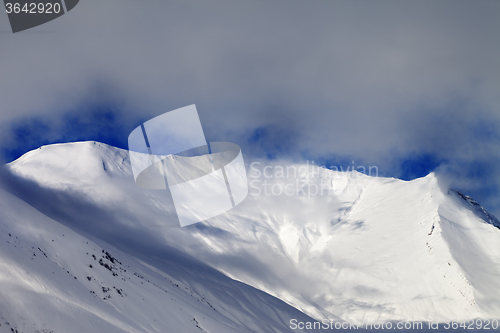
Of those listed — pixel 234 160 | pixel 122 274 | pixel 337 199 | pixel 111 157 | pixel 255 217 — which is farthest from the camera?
pixel 234 160

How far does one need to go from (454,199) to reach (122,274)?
4859 inches

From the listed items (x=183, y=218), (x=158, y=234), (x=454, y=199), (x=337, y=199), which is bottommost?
(x=337, y=199)

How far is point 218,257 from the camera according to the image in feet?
249

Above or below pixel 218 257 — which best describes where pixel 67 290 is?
above

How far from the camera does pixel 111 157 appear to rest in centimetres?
8412

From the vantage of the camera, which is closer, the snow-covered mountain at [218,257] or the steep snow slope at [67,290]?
the steep snow slope at [67,290]

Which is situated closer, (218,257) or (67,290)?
(67,290)

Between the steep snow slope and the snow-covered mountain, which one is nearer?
the steep snow slope

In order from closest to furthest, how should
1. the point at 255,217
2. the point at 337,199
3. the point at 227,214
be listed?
the point at 227,214 < the point at 255,217 < the point at 337,199

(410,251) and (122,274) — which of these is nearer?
(122,274)

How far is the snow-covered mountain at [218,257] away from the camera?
16031 mm

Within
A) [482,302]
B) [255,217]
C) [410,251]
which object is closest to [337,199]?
[255,217]

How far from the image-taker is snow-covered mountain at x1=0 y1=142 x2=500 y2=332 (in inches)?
631

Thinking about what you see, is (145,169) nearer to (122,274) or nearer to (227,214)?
(227,214)
